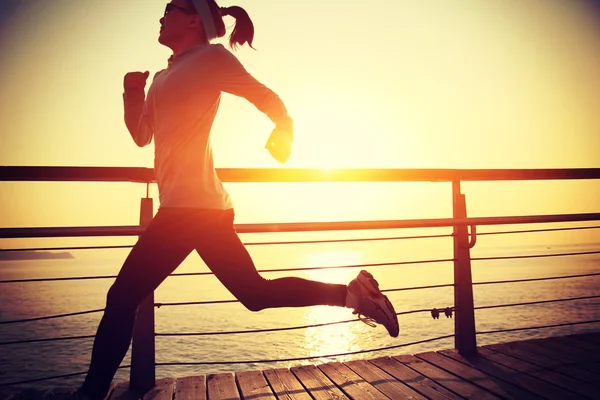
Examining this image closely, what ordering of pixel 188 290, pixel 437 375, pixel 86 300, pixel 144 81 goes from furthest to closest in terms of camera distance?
1. pixel 188 290
2. pixel 86 300
3. pixel 437 375
4. pixel 144 81

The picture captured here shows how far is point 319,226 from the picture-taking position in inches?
85.3

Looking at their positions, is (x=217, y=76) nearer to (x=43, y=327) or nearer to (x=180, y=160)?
Answer: (x=180, y=160)

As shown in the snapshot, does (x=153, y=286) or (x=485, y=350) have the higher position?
(x=153, y=286)

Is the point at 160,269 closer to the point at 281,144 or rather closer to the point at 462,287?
the point at 281,144

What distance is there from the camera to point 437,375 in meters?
2.20

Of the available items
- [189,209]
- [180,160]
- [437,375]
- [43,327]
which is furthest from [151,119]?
[43,327]

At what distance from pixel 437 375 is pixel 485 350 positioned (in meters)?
0.63

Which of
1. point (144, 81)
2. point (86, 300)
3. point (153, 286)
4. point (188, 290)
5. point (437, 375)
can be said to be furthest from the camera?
point (188, 290)

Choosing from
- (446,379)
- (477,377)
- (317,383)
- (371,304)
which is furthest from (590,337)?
(371,304)

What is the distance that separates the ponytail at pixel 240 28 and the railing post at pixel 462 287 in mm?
1608

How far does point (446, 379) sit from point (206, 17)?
1959mm

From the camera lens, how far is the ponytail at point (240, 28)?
→ 1.63 metres

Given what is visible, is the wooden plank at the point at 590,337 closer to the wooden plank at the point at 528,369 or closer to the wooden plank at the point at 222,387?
the wooden plank at the point at 528,369

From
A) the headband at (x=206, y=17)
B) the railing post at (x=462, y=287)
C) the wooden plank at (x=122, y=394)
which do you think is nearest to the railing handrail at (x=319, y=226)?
the railing post at (x=462, y=287)
